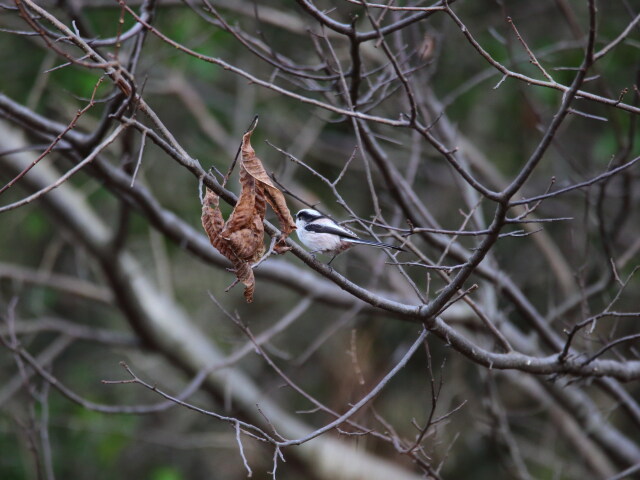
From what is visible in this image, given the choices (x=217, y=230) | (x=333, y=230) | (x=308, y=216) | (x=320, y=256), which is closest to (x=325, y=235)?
(x=333, y=230)

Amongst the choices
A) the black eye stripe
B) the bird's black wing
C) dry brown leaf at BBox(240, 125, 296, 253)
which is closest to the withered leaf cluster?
dry brown leaf at BBox(240, 125, 296, 253)

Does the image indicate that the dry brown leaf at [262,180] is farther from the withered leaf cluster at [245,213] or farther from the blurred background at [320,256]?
the blurred background at [320,256]

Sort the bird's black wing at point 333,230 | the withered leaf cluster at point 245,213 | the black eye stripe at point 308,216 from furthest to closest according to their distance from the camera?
the black eye stripe at point 308,216, the bird's black wing at point 333,230, the withered leaf cluster at point 245,213

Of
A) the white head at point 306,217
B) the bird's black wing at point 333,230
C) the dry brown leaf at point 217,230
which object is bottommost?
the dry brown leaf at point 217,230

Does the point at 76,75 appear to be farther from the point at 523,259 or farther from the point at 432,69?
the point at 523,259

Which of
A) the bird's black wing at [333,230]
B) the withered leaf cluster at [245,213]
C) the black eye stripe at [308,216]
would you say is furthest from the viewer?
the black eye stripe at [308,216]

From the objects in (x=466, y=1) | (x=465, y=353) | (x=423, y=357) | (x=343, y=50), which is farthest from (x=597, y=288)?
(x=466, y=1)

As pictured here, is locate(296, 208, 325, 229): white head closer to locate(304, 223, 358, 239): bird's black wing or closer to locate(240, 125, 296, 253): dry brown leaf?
locate(304, 223, 358, 239): bird's black wing

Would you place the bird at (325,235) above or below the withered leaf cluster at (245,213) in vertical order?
above

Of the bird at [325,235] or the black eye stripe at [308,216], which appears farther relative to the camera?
the black eye stripe at [308,216]

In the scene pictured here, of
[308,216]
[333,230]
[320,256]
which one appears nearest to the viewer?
[333,230]

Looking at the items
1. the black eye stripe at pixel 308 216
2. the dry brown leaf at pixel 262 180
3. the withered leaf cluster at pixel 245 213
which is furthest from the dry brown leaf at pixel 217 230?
the black eye stripe at pixel 308 216

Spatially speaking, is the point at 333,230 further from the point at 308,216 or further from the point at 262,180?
the point at 262,180

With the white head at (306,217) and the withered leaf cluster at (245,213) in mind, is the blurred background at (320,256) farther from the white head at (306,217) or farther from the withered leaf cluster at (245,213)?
the withered leaf cluster at (245,213)
